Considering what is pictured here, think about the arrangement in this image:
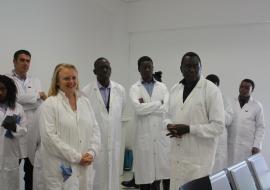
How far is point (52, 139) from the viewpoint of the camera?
2354mm

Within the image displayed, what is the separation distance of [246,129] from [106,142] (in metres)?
1.84

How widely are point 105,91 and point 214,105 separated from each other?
4.25 feet

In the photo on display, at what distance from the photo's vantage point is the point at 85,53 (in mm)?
5055

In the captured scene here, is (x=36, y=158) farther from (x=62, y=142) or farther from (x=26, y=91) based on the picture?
(x=62, y=142)

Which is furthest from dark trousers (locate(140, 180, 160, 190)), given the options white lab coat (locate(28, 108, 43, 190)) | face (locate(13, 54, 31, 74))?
face (locate(13, 54, 31, 74))

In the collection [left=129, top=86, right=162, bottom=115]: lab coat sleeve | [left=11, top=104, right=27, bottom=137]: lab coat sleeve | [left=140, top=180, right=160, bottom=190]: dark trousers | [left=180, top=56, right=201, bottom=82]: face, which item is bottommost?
[left=140, top=180, right=160, bottom=190]: dark trousers

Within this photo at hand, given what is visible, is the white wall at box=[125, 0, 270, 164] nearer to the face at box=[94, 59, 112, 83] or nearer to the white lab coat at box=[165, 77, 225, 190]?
the face at box=[94, 59, 112, 83]

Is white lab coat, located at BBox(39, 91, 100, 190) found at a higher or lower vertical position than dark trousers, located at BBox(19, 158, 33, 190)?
higher

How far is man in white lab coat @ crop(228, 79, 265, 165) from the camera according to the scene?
3.95m

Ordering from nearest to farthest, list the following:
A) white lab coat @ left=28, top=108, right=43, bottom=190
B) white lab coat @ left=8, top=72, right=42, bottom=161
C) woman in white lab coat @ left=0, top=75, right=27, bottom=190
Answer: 1. woman in white lab coat @ left=0, top=75, right=27, bottom=190
2. white lab coat @ left=28, top=108, right=43, bottom=190
3. white lab coat @ left=8, top=72, right=42, bottom=161

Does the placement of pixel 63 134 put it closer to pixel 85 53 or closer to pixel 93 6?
pixel 85 53

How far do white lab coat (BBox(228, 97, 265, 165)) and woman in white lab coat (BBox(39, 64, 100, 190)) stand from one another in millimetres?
2143

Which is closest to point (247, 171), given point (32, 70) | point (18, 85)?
point (18, 85)

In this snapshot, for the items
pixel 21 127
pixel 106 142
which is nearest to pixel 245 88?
pixel 106 142
